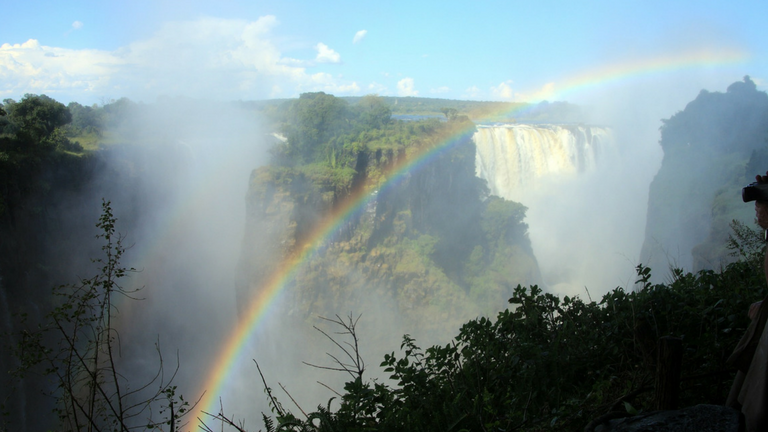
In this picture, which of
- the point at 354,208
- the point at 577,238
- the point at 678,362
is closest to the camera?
the point at 678,362

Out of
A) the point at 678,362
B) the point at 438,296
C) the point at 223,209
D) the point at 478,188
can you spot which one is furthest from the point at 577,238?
the point at 678,362

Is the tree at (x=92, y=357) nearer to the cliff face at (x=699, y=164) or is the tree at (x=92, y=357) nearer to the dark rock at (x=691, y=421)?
the dark rock at (x=691, y=421)

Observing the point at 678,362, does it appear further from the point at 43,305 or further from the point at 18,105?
the point at 18,105

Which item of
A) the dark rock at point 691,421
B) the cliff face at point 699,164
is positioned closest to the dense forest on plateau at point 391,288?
the dark rock at point 691,421

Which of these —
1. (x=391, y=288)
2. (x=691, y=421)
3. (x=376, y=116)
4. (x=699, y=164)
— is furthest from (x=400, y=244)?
(x=691, y=421)

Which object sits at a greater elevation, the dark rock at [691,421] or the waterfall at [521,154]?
the waterfall at [521,154]

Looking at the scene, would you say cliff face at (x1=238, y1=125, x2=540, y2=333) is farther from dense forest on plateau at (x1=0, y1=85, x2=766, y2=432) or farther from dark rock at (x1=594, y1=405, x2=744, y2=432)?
dark rock at (x1=594, y1=405, x2=744, y2=432)

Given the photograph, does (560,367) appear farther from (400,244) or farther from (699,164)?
(699,164)
